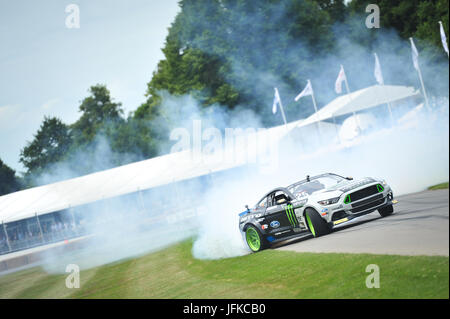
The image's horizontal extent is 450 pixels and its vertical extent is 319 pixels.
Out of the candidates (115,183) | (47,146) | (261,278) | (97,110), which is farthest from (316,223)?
(97,110)

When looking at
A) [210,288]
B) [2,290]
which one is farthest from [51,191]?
[210,288]

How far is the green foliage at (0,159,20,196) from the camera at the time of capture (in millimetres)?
39600

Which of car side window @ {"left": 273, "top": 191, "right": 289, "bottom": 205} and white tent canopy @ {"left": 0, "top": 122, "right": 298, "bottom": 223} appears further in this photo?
white tent canopy @ {"left": 0, "top": 122, "right": 298, "bottom": 223}

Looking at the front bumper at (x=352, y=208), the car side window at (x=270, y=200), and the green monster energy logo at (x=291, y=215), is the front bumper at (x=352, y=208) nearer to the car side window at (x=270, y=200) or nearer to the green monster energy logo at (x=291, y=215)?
the green monster energy logo at (x=291, y=215)

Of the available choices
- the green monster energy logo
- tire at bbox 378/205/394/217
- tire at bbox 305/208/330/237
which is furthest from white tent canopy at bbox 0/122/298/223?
tire at bbox 305/208/330/237

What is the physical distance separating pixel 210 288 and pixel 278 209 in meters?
3.49

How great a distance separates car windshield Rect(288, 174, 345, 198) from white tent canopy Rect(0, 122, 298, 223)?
2347 cm

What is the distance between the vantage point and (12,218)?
3322 cm

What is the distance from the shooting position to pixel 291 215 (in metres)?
12.7

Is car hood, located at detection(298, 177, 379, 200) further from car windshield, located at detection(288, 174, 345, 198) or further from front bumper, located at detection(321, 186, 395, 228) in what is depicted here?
car windshield, located at detection(288, 174, 345, 198)

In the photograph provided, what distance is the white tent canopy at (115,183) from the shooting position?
35188mm

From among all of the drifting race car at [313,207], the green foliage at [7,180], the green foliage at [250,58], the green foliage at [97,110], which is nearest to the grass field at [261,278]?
the drifting race car at [313,207]

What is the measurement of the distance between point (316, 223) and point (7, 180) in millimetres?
34256
